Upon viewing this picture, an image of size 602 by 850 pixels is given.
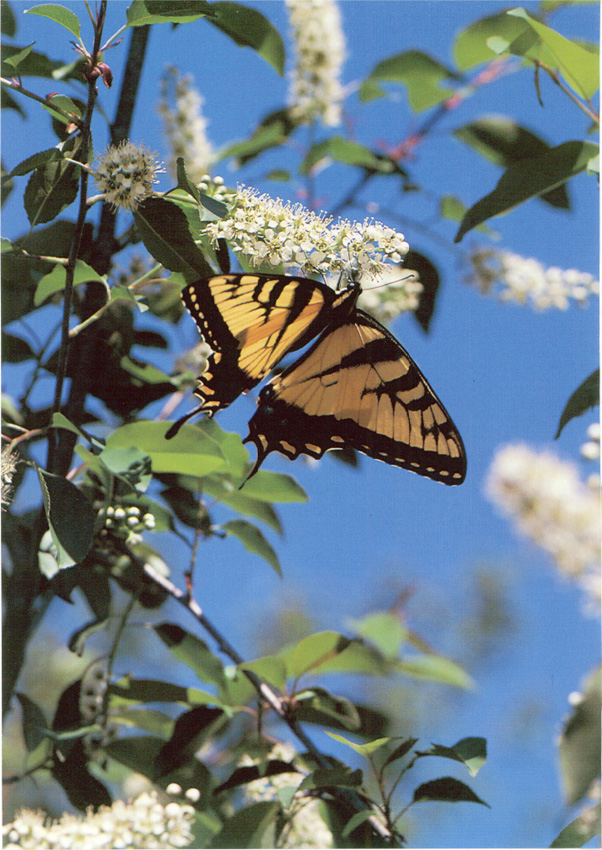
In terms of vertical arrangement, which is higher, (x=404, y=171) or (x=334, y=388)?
(x=404, y=171)

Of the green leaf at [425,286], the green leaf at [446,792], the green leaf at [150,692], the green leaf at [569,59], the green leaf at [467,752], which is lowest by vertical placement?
the green leaf at [446,792]

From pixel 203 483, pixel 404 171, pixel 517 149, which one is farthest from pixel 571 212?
pixel 203 483

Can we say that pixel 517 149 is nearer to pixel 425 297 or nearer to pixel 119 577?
pixel 425 297

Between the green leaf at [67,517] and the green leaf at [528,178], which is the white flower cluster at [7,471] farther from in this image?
the green leaf at [528,178]

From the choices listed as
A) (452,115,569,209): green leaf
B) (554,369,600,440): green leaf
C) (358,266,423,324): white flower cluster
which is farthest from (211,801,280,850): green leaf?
(452,115,569,209): green leaf

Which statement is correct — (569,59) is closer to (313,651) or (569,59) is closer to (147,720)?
(313,651)

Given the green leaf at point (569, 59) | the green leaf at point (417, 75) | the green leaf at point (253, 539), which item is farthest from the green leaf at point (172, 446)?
the green leaf at point (417, 75)
